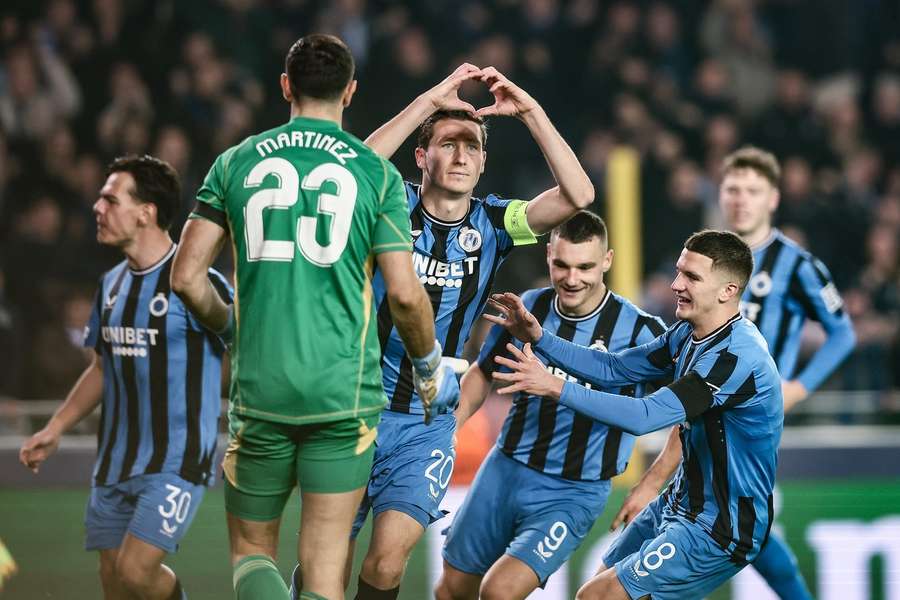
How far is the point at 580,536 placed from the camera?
504cm

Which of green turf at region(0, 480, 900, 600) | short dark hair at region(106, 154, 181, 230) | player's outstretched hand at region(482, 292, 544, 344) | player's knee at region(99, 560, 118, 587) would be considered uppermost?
short dark hair at region(106, 154, 181, 230)

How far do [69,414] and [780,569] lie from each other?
3.09 meters

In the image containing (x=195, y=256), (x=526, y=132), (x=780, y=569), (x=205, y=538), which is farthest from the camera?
(x=526, y=132)

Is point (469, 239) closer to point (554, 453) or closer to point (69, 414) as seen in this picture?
point (554, 453)

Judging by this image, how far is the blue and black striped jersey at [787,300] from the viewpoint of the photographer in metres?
6.16

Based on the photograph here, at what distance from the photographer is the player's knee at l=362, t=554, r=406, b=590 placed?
14.9 feet

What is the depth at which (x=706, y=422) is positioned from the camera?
4477 millimetres

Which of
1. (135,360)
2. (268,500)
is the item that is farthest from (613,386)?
(135,360)

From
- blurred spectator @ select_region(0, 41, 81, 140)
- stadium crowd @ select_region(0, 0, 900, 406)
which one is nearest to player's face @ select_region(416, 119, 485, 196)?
stadium crowd @ select_region(0, 0, 900, 406)

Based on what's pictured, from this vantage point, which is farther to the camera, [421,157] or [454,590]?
[454,590]

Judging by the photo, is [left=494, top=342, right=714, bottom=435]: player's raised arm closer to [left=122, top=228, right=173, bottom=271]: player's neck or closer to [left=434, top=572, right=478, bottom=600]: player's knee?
[left=434, top=572, right=478, bottom=600]: player's knee

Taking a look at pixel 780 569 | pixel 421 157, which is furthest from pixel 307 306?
pixel 780 569

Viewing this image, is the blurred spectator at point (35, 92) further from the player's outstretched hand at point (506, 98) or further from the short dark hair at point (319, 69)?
the short dark hair at point (319, 69)

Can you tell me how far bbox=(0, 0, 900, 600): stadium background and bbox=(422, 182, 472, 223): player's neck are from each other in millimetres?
2740
